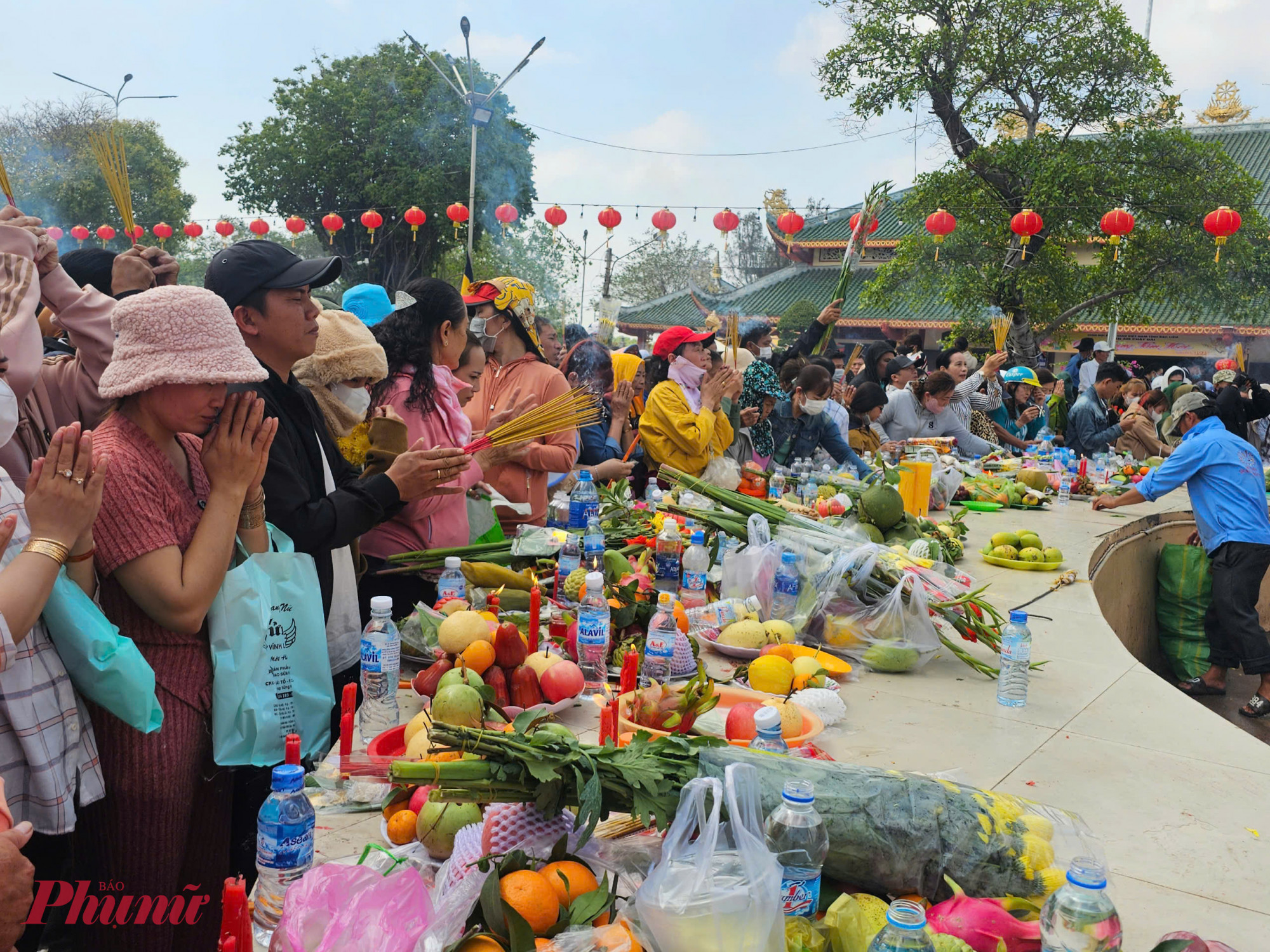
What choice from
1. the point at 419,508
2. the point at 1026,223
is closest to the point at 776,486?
the point at 419,508

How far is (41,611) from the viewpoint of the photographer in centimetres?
155

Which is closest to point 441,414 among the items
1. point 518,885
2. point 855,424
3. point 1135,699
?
point 518,885

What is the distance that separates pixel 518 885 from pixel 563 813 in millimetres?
229

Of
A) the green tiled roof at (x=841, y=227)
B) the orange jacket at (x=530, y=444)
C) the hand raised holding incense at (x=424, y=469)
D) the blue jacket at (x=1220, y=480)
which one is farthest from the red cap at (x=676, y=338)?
the green tiled roof at (x=841, y=227)

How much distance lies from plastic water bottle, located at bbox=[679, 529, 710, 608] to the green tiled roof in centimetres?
2394

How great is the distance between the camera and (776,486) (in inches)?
219

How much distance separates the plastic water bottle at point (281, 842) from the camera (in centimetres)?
147

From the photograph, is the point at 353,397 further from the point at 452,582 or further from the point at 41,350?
the point at 41,350

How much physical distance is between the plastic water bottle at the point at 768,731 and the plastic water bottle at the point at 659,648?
0.68m

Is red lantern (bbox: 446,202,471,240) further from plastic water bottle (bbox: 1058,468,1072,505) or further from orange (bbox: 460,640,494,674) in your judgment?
orange (bbox: 460,640,494,674)

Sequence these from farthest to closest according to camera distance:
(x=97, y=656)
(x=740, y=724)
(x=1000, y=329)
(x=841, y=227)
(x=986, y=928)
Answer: (x=841, y=227), (x=1000, y=329), (x=740, y=724), (x=97, y=656), (x=986, y=928)

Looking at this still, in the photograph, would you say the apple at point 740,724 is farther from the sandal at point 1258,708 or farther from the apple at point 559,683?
the sandal at point 1258,708

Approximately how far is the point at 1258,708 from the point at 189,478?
6.32 meters

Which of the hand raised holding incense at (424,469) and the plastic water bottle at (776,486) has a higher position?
the hand raised holding incense at (424,469)
